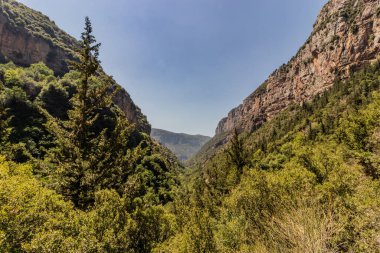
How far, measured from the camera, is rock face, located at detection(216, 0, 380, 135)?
399 feet

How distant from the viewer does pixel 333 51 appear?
459ft

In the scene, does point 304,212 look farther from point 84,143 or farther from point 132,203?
point 84,143

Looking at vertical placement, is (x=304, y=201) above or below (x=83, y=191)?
above

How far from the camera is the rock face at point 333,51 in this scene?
399 ft

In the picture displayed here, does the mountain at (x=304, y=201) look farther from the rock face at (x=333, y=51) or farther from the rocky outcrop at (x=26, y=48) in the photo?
the rocky outcrop at (x=26, y=48)

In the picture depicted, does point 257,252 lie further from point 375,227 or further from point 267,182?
point 267,182

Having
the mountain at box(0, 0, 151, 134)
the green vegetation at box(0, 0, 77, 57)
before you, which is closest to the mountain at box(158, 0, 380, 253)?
the mountain at box(0, 0, 151, 134)

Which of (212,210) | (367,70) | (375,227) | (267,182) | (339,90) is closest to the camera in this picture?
(375,227)

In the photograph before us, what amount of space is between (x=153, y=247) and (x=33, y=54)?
14990 cm

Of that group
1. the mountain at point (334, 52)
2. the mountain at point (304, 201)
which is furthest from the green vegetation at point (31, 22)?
the mountain at point (304, 201)

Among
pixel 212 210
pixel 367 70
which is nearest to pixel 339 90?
pixel 367 70

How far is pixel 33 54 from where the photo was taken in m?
125

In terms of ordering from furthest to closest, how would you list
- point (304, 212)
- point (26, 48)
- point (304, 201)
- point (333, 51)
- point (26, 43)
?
point (333, 51)
point (26, 43)
point (26, 48)
point (304, 201)
point (304, 212)

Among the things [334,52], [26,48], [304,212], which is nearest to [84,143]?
[304,212]
